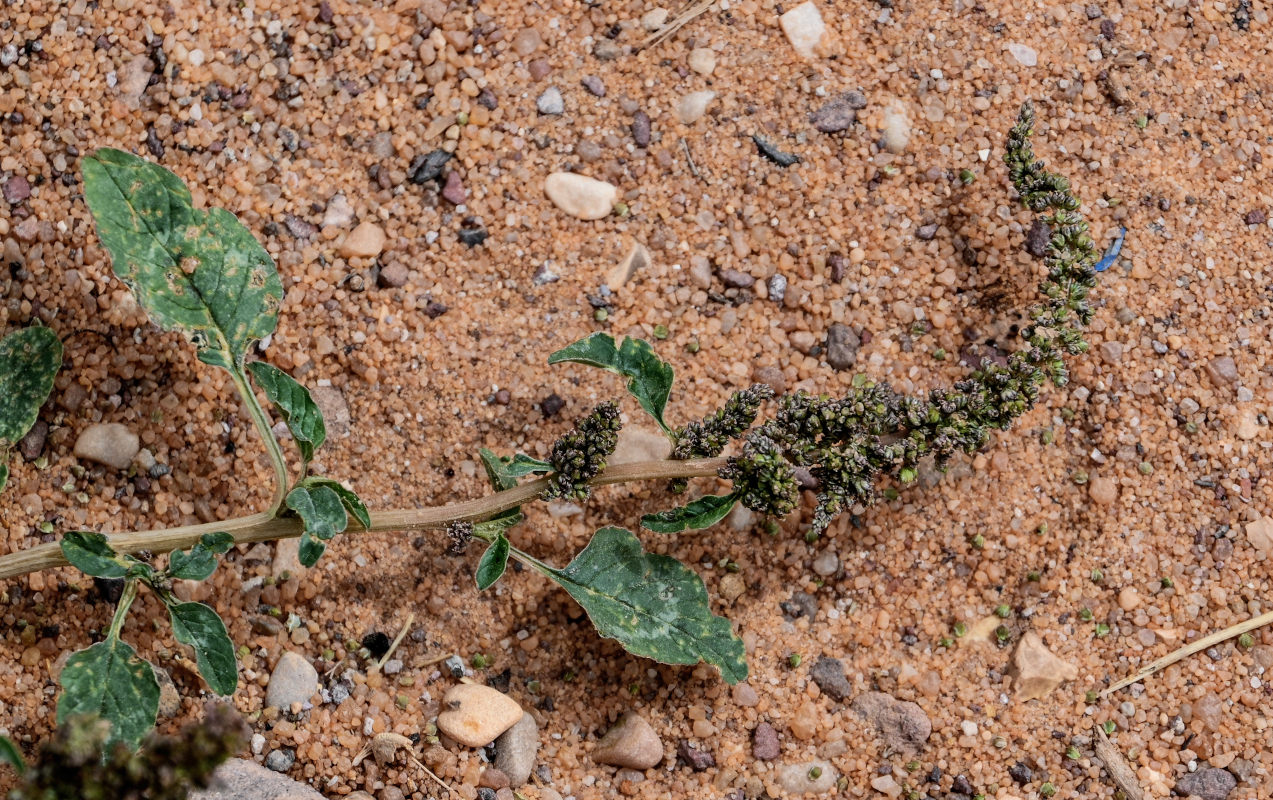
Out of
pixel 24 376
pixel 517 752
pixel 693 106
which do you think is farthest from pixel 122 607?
pixel 693 106

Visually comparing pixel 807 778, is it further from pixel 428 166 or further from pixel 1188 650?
pixel 428 166

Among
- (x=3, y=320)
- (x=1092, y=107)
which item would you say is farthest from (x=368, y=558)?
(x=1092, y=107)

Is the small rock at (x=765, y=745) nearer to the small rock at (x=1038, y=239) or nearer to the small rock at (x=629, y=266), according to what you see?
the small rock at (x=629, y=266)

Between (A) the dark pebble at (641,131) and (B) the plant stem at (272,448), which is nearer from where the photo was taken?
(B) the plant stem at (272,448)

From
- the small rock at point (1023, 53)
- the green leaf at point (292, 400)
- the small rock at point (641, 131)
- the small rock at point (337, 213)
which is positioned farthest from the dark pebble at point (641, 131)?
the green leaf at point (292, 400)

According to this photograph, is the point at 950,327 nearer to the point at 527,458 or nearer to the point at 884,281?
the point at 884,281

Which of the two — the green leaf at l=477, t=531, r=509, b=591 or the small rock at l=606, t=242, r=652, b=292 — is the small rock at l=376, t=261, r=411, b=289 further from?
the green leaf at l=477, t=531, r=509, b=591
